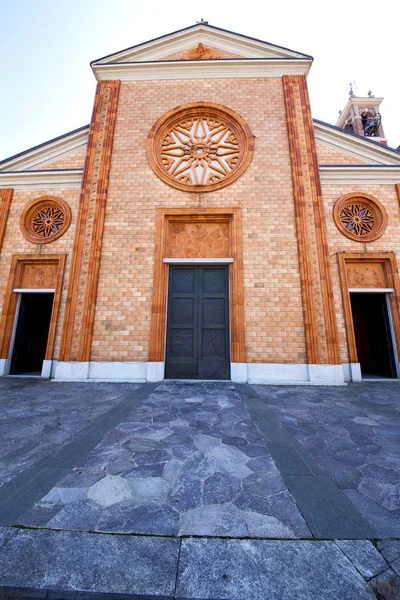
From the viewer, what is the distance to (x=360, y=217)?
26.3 ft

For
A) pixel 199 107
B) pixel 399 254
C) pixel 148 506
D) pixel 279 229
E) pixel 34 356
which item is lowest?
pixel 148 506

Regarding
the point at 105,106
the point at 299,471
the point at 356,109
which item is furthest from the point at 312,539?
the point at 356,109

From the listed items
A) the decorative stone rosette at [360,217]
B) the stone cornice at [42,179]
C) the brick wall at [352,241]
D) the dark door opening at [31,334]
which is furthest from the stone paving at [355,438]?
the stone cornice at [42,179]

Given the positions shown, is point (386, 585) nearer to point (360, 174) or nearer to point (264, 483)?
point (264, 483)

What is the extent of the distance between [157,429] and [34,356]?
800cm

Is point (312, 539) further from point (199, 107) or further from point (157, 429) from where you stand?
point (199, 107)

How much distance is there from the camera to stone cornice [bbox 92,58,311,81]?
27.6 ft

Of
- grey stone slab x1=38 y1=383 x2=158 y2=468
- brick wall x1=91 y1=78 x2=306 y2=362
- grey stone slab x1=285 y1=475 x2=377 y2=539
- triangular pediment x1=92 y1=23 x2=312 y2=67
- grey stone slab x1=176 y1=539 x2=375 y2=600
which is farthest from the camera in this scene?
triangular pediment x1=92 y1=23 x2=312 y2=67

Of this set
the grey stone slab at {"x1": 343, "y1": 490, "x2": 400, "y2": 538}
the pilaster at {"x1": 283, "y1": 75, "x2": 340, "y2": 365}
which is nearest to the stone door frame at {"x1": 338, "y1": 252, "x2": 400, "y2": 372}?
the pilaster at {"x1": 283, "y1": 75, "x2": 340, "y2": 365}

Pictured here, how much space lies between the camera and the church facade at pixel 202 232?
22.1 ft

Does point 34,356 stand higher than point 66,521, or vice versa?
point 34,356

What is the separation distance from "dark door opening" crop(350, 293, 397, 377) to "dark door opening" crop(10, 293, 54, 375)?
461 inches

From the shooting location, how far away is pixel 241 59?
8.41m

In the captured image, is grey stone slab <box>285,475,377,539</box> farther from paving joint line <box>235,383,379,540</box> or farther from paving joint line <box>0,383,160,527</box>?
paving joint line <box>0,383,160,527</box>
